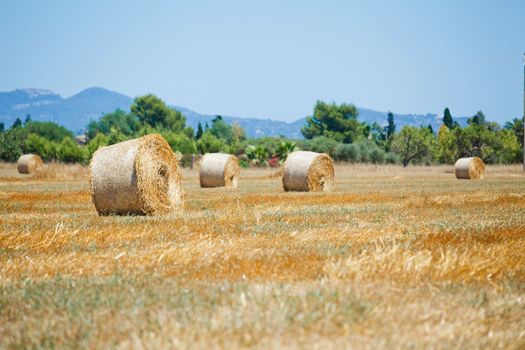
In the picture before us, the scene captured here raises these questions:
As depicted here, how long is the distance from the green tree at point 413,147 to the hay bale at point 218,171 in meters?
65.7

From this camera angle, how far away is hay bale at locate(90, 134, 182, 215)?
47.8ft

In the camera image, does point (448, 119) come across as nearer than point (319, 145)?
No

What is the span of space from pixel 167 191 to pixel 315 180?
1169 cm

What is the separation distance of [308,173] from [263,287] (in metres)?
20.6

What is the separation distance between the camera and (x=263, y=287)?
538cm

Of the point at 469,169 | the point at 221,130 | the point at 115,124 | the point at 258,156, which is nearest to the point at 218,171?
the point at 469,169

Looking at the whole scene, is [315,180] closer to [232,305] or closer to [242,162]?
[232,305]

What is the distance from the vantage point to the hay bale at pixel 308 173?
2605 cm

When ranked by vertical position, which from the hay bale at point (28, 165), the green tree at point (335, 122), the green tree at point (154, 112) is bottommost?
the hay bale at point (28, 165)

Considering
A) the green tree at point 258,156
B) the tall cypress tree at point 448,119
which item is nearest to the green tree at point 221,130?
the tall cypress tree at point 448,119

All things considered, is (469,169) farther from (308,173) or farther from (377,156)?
(377,156)

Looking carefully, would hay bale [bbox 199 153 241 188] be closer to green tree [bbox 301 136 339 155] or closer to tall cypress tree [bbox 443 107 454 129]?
green tree [bbox 301 136 339 155]

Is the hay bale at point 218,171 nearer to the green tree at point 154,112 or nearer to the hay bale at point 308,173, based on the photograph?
the hay bale at point 308,173

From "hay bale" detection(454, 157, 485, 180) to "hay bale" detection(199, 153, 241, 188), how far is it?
17.2 m
